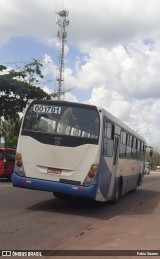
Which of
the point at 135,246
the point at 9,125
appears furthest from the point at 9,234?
the point at 9,125

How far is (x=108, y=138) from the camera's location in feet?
42.8

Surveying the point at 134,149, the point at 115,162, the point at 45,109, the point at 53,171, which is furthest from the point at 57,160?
the point at 134,149

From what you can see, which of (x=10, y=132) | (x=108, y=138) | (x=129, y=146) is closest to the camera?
(x=108, y=138)

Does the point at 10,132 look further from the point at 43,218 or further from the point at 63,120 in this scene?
the point at 43,218

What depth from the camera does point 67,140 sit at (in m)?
12.2

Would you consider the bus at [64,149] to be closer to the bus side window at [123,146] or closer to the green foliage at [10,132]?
the bus side window at [123,146]

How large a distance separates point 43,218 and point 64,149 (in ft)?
6.61

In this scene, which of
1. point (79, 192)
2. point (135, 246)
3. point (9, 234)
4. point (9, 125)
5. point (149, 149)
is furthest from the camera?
point (9, 125)

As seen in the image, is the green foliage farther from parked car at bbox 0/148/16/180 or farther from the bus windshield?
the bus windshield

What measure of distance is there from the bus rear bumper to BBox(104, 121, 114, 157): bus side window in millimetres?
1347

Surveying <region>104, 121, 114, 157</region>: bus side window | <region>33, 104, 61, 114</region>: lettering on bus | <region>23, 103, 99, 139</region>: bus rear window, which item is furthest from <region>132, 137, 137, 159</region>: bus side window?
<region>33, 104, 61, 114</region>: lettering on bus

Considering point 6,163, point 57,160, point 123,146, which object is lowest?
point 6,163

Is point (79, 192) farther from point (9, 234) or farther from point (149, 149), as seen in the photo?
point (149, 149)

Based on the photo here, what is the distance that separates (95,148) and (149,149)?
43.6ft
